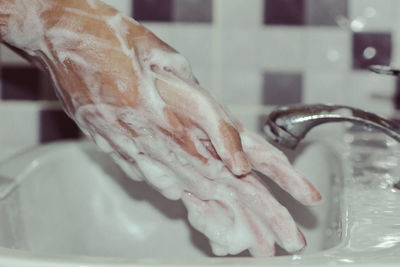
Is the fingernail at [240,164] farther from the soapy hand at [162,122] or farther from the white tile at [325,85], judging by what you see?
the white tile at [325,85]

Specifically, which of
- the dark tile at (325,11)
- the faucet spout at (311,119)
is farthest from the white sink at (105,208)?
the dark tile at (325,11)

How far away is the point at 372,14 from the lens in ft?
2.89

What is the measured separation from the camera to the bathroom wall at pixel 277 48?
0.88 meters

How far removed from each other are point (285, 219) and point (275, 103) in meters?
0.41

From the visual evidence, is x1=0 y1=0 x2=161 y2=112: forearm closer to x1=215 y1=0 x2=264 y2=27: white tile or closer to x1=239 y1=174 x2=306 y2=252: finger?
x1=239 y1=174 x2=306 y2=252: finger

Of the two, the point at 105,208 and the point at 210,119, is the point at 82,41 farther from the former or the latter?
the point at 105,208

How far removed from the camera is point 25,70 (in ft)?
3.00

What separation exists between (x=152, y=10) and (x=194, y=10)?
54 millimetres

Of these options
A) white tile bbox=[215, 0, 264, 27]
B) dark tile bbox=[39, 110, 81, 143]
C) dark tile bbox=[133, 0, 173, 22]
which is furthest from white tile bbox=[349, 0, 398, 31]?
dark tile bbox=[39, 110, 81, 143]

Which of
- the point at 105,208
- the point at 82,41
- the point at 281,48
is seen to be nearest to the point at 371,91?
the point at 281,48

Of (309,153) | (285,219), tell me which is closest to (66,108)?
(285,219)

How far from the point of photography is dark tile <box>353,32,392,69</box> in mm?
886

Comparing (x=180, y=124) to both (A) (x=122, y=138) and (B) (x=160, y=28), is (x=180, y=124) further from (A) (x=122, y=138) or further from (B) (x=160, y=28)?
(B) (x=160, y=28)

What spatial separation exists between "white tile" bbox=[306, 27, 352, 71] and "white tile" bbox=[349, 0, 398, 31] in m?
0.02
